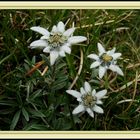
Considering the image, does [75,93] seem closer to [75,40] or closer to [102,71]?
[102,71]

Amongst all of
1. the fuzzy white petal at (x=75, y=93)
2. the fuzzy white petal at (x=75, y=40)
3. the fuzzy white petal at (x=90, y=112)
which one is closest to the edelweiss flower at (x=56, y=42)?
the fuzzy white petal at (x=75, y=40)

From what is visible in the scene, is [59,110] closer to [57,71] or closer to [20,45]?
[57,71]

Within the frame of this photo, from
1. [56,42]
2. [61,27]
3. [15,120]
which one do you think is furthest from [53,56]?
[15,120]

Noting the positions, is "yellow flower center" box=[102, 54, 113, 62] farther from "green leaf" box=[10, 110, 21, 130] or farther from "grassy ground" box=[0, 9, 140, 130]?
"green leaf" box=[10, 110, 21, 130]

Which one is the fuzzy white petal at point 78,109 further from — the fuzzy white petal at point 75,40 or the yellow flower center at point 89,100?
the fuzzy white petal at point 75,40

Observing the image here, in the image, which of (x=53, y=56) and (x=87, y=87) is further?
(x=87, y=87)

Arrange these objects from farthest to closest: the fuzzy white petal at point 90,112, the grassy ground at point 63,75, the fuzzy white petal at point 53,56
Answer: the grassy ground at point 63,75
the fuzzy white petal at point 90,112
the fuzzy white petal at point 53,56
